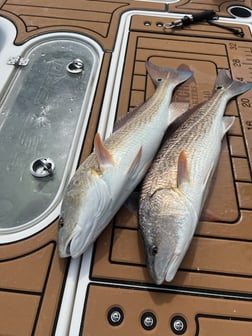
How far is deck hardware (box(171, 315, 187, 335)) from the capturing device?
119 cm

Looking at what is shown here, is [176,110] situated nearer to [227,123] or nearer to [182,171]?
[227,123]

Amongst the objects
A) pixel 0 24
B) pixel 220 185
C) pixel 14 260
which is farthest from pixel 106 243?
pixel 0 24

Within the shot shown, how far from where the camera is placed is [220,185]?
1.57 meters

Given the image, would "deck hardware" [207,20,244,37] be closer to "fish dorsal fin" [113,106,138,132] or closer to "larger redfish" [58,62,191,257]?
"larger redfish" [58,62,191,257]

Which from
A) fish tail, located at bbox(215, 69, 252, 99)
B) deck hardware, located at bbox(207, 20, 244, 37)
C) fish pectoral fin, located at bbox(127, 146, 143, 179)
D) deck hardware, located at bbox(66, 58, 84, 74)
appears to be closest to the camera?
fish pectoral fin, located at bbox(127, 146, 143, 179)

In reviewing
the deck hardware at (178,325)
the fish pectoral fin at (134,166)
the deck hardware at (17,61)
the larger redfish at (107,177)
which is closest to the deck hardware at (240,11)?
the larger redfish at (107,177)

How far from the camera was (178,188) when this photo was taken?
4.49 feet

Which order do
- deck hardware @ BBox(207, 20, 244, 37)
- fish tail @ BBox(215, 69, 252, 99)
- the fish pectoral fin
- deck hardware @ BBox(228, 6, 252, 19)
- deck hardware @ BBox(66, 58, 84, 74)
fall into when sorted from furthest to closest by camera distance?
deck hardware @ BBox(228, 6, 252, 19), deck hardware @ BBox(207, 20, 244, 37), deck hardware @ BBox(66, 58, 84, 74), fish tail @ BBox(215, 69, 252, 99), the fish pectoral fin

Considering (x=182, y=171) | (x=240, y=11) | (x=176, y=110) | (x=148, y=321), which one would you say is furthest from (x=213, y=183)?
(x=240, y=11)

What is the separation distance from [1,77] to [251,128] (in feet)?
4.17

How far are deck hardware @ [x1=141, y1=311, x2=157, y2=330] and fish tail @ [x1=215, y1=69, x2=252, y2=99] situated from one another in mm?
1085

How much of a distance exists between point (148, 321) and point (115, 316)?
0.33 feet

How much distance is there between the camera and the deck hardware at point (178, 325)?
1.19 metres

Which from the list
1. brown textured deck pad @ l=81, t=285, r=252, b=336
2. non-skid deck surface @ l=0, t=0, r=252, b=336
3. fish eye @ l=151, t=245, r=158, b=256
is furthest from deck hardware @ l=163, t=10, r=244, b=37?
brown textured deck pad @ l=81, t=285, r=252, b=336
